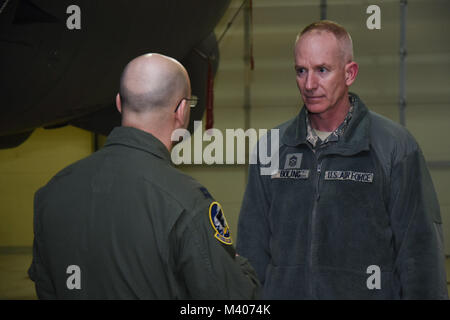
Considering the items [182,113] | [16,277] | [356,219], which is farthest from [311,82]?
[16,277]

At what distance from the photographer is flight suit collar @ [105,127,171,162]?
1.12 metres

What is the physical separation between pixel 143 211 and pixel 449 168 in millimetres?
6590

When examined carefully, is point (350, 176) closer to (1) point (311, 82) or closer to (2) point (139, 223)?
(1) point (311, 82)

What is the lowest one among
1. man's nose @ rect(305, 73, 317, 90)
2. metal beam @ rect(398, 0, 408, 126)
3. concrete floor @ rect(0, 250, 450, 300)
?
concrete floor @ rect(0, 250, 450, 300)

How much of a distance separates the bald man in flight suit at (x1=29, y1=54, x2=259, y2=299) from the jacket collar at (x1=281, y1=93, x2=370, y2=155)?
59 centimetres

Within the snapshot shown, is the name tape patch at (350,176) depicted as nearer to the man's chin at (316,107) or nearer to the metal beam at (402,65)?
the man's chin at (316,107)

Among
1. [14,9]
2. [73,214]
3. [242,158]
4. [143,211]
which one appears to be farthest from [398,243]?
[242,158]

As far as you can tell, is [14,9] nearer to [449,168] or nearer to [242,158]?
[242,158]

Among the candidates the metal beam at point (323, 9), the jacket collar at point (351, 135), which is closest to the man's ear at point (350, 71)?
the jacket collar at point (351, 135)

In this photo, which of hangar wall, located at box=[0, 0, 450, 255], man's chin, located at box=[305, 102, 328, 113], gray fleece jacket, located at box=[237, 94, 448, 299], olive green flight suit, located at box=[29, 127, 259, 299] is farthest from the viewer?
hangar wall, located at box=[0, 0, 450, 255]

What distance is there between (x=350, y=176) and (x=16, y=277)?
5.45 metres

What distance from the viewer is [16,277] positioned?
19.8ft

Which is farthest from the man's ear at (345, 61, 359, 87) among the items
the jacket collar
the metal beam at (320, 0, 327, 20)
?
the metal beam at (320, 0, 327, 20)

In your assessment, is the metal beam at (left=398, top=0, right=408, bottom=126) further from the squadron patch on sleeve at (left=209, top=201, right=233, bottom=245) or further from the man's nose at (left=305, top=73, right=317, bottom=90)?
the squadron patch on sleeve at (left=209, top=201, right=233, bottom=245)
